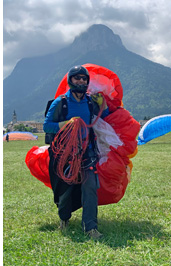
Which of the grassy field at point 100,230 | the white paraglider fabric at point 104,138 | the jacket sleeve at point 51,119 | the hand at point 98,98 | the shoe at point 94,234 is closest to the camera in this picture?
the grassy field at point 100,230

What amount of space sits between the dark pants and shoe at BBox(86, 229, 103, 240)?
45mm

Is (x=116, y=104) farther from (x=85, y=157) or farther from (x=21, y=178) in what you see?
(x=21, y=178)

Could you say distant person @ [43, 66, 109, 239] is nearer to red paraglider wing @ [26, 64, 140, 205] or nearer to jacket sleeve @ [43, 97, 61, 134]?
jacket sleeve @ [43, 97, 61, 134]

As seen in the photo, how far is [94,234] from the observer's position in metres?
3.61

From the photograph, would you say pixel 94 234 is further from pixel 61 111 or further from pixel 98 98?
pixel 98 98

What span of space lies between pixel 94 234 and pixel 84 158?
0.88 metres

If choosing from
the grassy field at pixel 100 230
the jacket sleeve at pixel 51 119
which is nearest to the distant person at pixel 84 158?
the jacket sleeve at pixel 51 119

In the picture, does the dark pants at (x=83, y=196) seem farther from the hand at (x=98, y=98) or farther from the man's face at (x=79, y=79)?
the man's face at (x=79, y=79)

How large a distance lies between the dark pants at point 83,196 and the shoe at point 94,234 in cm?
4

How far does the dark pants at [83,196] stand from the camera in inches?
147

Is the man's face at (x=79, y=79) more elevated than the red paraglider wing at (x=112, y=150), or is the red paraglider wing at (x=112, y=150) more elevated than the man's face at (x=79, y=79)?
the man's face at (x=79, y=79)

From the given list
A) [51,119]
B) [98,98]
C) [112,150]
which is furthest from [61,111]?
[112,150]

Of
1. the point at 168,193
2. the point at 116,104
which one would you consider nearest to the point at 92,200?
the point at 116,104

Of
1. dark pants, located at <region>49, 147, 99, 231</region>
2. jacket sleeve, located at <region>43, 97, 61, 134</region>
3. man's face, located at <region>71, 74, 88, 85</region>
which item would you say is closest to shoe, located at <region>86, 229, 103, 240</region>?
dark pants, located at <region>49, 147, 99, 231</region>
